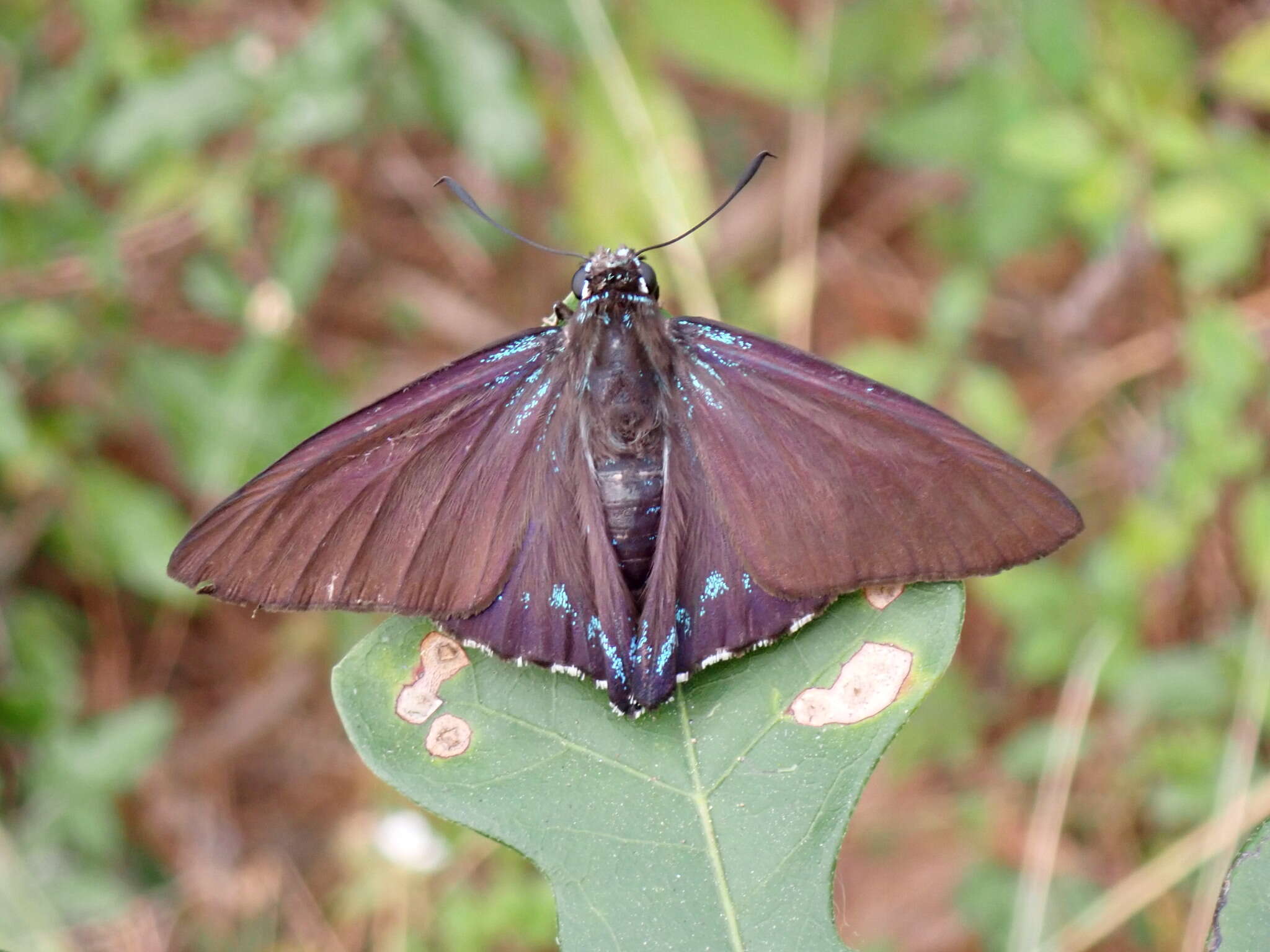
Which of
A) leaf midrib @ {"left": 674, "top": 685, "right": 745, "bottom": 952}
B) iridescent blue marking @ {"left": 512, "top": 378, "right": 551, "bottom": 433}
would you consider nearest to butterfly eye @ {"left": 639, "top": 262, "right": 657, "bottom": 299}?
iridescent blue marking @ {"left": 512, "top": 378, "right": 551, "bottom": 433}

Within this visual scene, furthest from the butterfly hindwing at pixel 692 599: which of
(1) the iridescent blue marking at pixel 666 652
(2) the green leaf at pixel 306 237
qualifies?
(2) the green leaf at pixel 306 237

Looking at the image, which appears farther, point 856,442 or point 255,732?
point 255,732

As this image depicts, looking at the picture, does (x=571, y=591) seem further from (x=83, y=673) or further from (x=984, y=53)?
(x=83, y=673)

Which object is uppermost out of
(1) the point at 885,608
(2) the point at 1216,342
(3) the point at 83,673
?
(3) the point at 83,673

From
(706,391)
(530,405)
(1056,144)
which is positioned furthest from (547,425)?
(1056,144)

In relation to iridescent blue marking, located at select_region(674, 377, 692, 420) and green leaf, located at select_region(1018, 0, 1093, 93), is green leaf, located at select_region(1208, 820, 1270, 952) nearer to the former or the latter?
iridescent blue marking, located at select_region(674, 377, 692, 420)

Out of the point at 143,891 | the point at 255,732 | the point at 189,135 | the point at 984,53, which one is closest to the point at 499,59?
the point at 189,135

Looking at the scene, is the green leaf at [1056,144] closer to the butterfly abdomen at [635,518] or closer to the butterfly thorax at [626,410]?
the butterfly thorax at [626,410]

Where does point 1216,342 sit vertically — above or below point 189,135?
below
